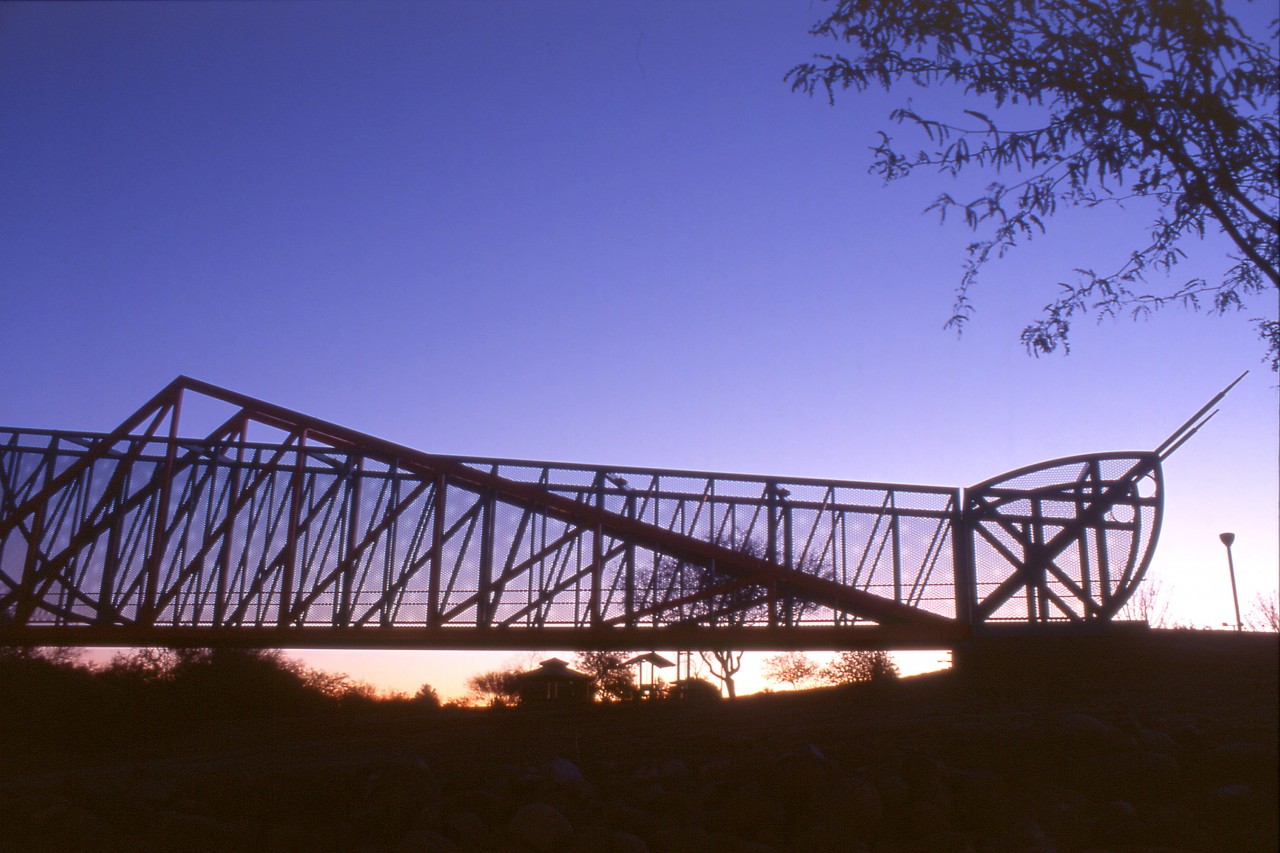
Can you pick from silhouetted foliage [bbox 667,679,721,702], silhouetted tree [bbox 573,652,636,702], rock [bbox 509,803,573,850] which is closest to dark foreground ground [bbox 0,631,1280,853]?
rock [bbox 509,803,573,850]

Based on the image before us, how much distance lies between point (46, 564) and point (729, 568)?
33.8 feet

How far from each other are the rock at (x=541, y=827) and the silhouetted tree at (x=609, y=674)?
15.5m

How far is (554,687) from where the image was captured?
25906mm

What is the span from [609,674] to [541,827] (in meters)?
24.9

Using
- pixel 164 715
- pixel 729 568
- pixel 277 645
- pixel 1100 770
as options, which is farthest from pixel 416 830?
pixel 164 715

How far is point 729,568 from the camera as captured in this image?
17.2 meters

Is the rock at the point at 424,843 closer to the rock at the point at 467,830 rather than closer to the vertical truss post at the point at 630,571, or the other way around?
the rock at the point at 467,830

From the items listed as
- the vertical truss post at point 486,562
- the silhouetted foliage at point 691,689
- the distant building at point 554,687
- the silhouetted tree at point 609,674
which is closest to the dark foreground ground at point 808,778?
the vertical truss post at point 486,562

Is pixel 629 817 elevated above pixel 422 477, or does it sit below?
below

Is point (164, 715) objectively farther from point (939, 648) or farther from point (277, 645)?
point (939, 648)

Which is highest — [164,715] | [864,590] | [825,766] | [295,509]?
[295,509]

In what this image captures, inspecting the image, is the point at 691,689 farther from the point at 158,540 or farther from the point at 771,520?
the point at 158,540

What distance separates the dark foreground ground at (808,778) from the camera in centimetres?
767

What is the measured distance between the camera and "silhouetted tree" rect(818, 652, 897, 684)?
55.0ft
